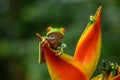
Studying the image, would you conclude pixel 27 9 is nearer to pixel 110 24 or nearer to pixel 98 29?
pixel 110 24

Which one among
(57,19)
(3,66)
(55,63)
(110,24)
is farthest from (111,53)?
(55,63)

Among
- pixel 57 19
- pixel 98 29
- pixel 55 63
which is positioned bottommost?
pixel 55 63

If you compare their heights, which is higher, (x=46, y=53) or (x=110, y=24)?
(x=110, y=24)

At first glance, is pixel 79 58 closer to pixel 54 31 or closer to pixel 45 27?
pixel 54 31

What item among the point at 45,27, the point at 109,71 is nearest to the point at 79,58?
the point at 109,71

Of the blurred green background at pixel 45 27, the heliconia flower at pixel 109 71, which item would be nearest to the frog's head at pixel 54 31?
the heliconia flower at pixel 109 71

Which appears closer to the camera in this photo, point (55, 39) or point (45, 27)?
point (55, 39)

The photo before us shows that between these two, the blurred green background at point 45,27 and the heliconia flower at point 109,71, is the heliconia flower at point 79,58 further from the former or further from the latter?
the blurred green background at point 45,27
